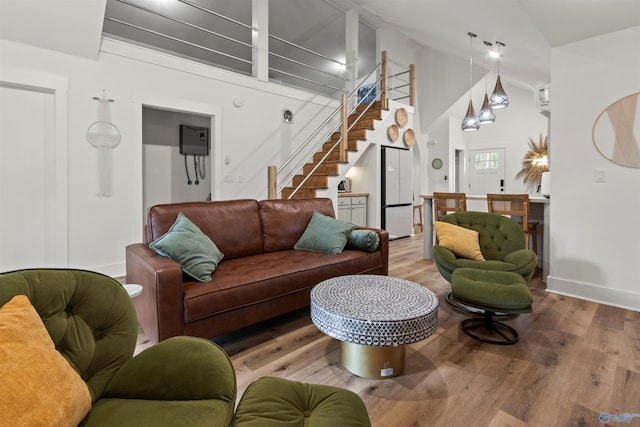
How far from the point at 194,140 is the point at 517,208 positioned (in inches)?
182

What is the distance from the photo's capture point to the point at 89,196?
11.6 ft

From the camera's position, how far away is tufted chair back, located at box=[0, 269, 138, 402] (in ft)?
3.27

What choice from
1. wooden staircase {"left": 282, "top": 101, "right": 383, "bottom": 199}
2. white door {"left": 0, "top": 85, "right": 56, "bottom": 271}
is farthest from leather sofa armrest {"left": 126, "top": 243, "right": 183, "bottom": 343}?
wooden staircase {"left": 282, "top": 101, "right": 383, "bottom": 199}

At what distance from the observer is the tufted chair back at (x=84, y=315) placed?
997 mm

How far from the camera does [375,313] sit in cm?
164

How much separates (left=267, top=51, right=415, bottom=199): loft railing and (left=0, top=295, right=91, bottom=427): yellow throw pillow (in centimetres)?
355

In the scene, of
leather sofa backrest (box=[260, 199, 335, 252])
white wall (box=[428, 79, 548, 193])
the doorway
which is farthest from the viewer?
white wall (box=[428, 79, 548, 193])

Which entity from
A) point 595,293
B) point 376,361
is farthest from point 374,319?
point 595,293

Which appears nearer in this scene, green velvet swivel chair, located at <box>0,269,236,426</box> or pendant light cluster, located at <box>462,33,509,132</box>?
green velvet swivel chair, located at <box>0,269,236,426</box>

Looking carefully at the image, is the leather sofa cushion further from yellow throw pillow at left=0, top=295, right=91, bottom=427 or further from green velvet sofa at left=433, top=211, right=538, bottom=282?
yellow throw pillow at left=0, top=295, right=91, bottom=427

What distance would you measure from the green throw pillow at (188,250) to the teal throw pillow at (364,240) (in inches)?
50.1

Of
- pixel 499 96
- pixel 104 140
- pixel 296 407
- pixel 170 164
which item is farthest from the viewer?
pixel 170 164

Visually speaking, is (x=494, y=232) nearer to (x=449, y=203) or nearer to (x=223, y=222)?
(x=449, y=203)

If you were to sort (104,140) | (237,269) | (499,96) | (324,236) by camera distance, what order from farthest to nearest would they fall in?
1. (499,96)
2. (104,140)
3. (324,236)
4. (237,269)
